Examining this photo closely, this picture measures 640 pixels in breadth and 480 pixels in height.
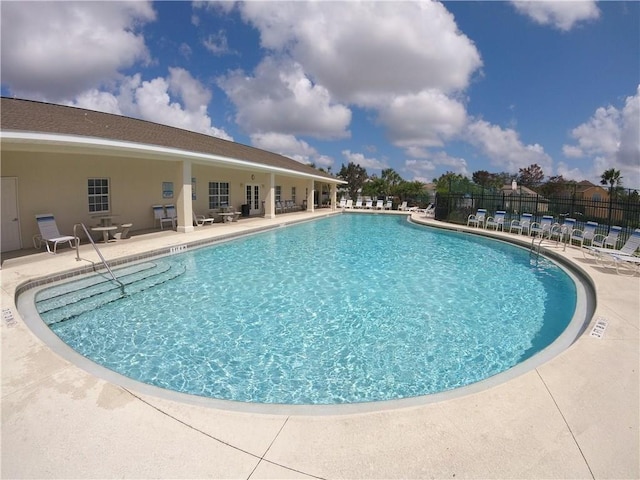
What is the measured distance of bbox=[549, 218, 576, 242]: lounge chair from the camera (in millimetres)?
12688

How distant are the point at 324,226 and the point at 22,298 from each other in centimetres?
1506

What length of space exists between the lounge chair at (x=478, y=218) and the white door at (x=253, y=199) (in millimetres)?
12964

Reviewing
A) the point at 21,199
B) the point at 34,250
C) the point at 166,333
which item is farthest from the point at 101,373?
the point at 21,199

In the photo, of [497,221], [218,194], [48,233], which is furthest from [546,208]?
[48,233]

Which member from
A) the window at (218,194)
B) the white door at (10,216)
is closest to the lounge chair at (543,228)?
the window at (218,194)

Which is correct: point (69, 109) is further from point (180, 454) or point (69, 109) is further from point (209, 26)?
point (180, 454)

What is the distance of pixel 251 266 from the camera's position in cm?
1002

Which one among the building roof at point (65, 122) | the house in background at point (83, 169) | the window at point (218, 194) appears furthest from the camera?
the window at point (218, 194)

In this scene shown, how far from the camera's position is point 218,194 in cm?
1912

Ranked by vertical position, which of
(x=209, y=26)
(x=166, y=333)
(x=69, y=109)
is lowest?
(x=166, y=333)

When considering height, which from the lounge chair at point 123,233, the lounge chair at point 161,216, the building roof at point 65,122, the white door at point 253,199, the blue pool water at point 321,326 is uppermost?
the building roof at point 65,122

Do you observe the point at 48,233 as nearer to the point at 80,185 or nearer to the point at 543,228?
the point at 80,185

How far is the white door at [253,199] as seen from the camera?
22367 mm

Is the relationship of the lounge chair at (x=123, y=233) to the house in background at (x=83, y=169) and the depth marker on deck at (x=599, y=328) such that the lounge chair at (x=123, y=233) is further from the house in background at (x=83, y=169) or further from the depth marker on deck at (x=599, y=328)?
the depth marker on deck at (x=599, y=328)
